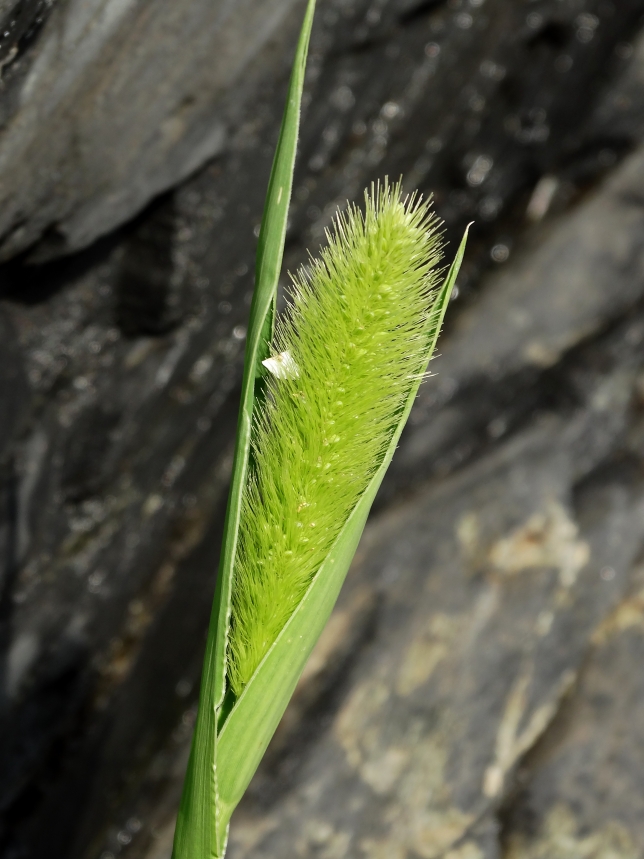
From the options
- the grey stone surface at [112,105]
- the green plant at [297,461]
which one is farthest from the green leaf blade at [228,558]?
the grey stone surface at [112,105]

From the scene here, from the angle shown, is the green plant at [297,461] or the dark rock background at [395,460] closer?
the green plant at [297,461]

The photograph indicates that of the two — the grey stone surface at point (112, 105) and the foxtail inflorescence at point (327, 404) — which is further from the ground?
the grey stone surface at point (112, 105)

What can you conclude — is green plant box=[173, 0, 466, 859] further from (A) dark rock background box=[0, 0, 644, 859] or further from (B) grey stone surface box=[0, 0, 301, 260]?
(A) dark rock background box=[0, 0, 644, 859]

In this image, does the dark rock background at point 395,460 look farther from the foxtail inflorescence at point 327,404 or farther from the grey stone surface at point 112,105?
the foxtail inflorescence at point 327,404

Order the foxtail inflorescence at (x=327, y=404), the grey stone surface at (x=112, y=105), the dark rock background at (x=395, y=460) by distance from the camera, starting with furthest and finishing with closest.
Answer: the dark rock background at (x=395, y=460) → the grey stone surface at (x=112, y=105) → the foxtail inflorescence at (x=327, y=404)

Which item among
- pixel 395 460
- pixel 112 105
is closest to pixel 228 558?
pixel 112 105
